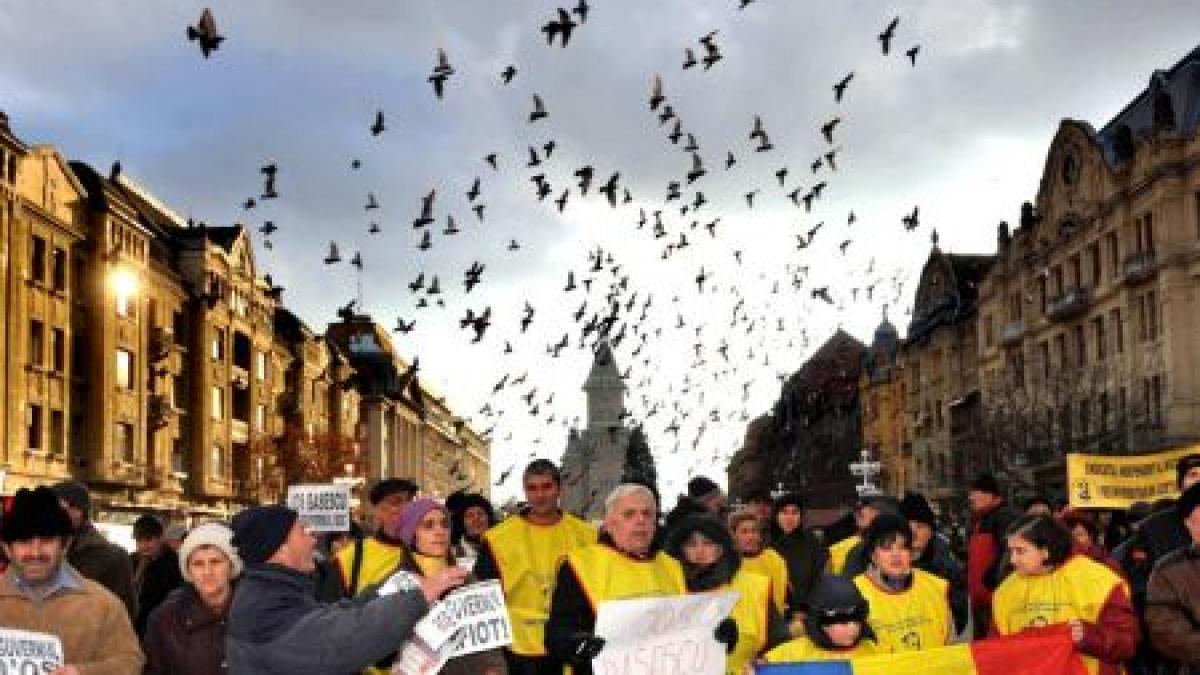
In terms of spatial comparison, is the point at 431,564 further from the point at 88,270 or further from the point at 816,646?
the point at 88,270

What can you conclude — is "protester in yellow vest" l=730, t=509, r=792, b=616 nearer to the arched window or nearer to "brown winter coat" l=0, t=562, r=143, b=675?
"brown winter coat" l=0, t=562, r=143, b=675

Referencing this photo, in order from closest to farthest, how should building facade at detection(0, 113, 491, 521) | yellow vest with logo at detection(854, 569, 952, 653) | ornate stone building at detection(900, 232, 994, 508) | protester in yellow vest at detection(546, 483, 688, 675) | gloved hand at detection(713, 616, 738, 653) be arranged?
gloved hand at detection(713, 616, 738, 653) → protester in yellow vest at detection(546, 483, 688, 675) → yellow vest with logo at detection(854, 569, 952, 653) → building facade at detection(0, 113, 491, 521) → ornate stone building at detection(900, 232, 994, 508)

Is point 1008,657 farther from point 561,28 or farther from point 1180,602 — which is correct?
point 561,28

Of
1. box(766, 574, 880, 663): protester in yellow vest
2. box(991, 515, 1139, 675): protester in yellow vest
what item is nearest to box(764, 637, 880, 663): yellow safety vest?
box(766, 574, 880, 663): protester in yellow vest

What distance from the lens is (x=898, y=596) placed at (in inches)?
339

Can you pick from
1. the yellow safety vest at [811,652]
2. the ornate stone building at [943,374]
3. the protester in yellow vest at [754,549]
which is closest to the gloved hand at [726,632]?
the yellow safety vest at [811,652]

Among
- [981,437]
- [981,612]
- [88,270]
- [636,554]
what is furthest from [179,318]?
[636,554]

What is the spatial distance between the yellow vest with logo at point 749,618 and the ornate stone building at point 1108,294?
48664 mm

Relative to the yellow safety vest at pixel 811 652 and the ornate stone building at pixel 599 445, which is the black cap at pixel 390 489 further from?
the ornate stone building at pixel 599 445

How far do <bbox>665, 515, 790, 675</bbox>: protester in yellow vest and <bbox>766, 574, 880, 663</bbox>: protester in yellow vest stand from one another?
2.76ft

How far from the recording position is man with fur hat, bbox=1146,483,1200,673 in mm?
8430

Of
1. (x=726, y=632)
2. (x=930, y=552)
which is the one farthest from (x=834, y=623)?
(x=930, y=552)

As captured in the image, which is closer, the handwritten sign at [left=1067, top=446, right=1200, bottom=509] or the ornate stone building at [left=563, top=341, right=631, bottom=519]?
the handwritten sign at [left=1067, top=446, right=1200, bottom=509]

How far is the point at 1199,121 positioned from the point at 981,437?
22299 mm
